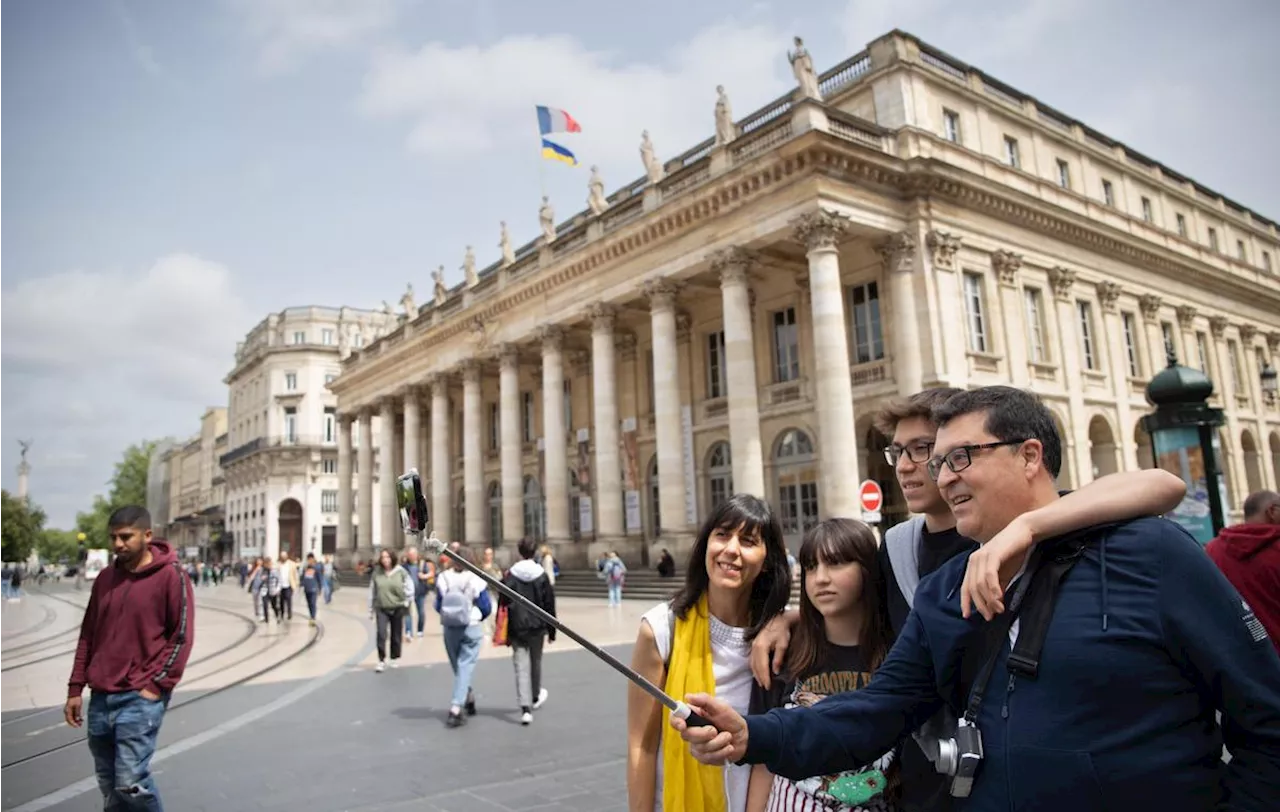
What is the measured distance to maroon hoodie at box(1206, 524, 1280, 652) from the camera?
13.8 ft

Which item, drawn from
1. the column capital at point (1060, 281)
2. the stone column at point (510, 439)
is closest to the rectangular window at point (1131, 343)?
the column capital at point (1060, 281)

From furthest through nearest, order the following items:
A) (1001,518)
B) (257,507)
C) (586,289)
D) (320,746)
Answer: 1. (257,507)
2. (586,289)
3. (320,746)
4. (1001,518)

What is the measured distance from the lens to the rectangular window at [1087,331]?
88.2 feet

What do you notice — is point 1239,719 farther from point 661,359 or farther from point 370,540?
point 370,540

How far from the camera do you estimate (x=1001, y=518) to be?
2.17 metres

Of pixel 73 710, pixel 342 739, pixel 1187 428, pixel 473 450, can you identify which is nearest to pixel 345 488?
pixel 473 450

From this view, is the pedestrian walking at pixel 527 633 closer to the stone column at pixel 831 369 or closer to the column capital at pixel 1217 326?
the stone column at pixel 831 369

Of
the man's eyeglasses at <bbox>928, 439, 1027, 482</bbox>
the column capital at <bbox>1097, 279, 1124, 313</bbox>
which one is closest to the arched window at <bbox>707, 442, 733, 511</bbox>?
the column capital at <bbox>1097, 279, 1124, 313</bbox>

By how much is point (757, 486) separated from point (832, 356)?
159 inches

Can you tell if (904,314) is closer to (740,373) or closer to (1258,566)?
(740,373)

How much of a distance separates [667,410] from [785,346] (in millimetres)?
4450

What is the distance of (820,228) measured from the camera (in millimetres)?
20703

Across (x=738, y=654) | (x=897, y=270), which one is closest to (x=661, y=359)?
(x=897, y=270)

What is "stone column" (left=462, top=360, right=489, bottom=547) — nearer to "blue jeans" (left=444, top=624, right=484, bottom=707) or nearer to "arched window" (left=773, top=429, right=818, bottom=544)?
"arched window" (left=773, top=429, right=818, bottom=544)
